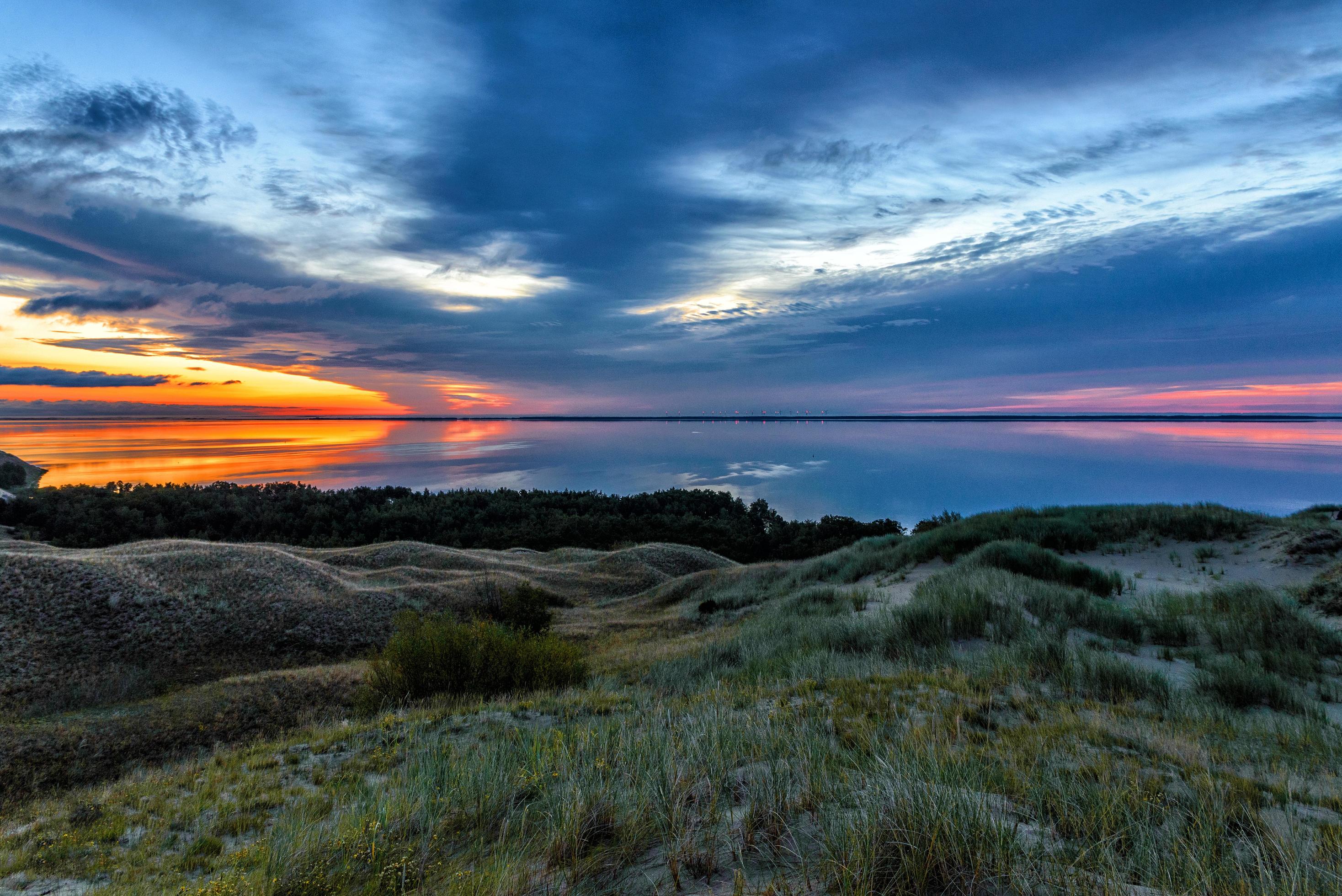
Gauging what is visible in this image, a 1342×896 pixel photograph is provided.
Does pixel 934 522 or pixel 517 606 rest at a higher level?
pixel 517 606

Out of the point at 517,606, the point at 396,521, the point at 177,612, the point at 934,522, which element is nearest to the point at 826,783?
the point at 517,606

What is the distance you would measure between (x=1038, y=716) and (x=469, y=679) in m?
7.32

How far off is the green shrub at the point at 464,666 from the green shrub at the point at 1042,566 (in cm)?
945

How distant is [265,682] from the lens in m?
8.54

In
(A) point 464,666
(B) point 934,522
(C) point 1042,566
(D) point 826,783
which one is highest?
(D) point 826,783

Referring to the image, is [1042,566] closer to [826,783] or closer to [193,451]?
[826,783]

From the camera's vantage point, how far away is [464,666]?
859 centimetres

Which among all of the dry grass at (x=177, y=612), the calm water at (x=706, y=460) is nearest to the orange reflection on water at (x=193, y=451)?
the calm water at (x=706, y=460)

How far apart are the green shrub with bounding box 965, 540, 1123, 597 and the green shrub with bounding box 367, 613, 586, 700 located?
9.45 m

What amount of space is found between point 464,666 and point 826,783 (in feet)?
22.8

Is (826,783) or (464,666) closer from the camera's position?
(826,783)

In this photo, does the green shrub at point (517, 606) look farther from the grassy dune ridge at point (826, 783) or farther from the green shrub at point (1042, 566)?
the green shrub at point (1042, 566)

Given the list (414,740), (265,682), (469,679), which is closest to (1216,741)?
(414,740)

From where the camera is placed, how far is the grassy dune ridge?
2.54 m
